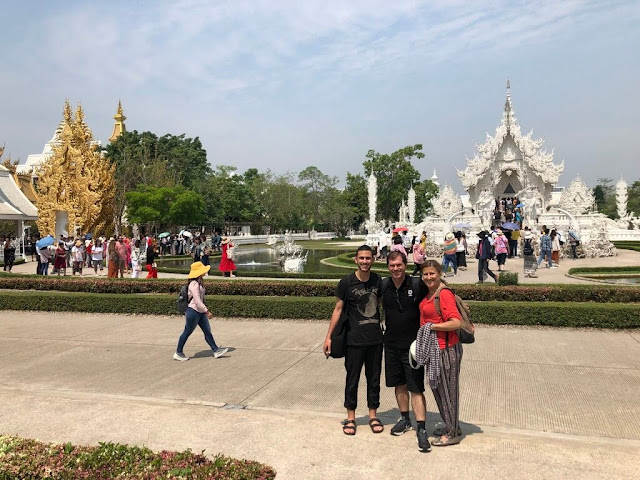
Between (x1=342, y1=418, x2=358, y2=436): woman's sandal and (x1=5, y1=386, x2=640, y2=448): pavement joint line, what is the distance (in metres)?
0.41

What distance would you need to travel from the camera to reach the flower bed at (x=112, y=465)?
3.65 meters

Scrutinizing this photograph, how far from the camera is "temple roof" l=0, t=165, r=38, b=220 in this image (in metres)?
30.3

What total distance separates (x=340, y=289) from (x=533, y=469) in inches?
85.9

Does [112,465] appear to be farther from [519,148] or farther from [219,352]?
[519,148]

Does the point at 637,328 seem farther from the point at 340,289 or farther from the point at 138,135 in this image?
the point at 138,135

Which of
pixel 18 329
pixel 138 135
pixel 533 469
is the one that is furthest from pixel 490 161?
pixel 138 135

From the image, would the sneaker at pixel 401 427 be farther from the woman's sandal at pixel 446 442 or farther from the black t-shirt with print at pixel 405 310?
the black t-shirt with print at pixel 405 310

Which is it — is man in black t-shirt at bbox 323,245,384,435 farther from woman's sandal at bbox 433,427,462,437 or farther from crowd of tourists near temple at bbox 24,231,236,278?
crowd of tourists near temple at bbox 24,231,236,278

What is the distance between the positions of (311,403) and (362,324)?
1.39 metres

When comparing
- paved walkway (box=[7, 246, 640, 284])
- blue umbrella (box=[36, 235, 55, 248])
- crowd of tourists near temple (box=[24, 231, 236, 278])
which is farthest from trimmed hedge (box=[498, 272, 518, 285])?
blue umbrella (box=[36, 235, 55, 248])

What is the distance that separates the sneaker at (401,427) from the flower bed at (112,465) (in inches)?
56.9

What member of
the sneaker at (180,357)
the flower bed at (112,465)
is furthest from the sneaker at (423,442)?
the sneaker at (180,357)

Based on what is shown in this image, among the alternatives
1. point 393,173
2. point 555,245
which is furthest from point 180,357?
point 393,173

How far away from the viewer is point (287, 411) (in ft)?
18.1
